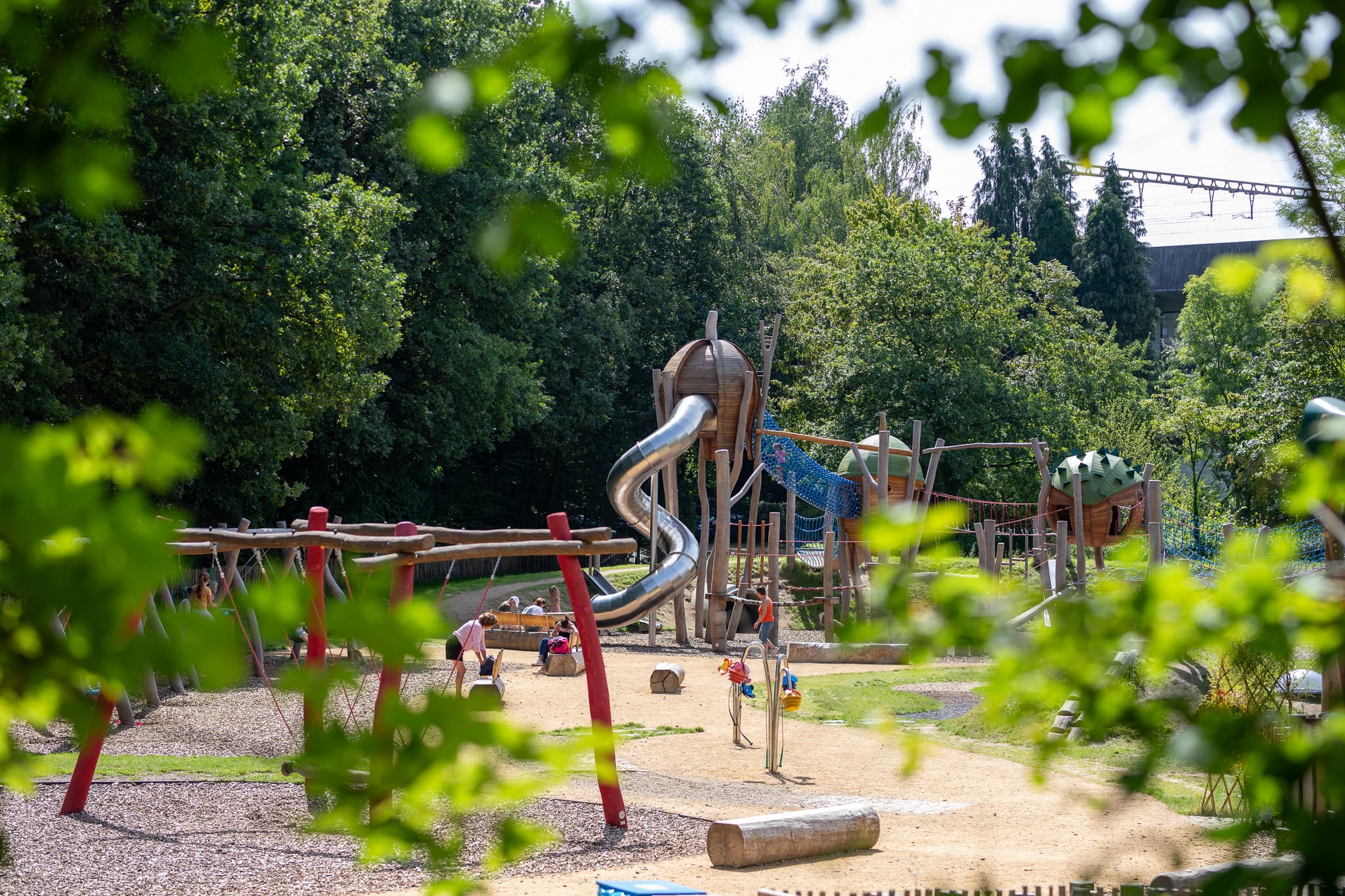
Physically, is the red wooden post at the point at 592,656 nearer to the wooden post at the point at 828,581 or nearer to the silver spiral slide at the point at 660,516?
the silver spiral slide at the point at 660,516

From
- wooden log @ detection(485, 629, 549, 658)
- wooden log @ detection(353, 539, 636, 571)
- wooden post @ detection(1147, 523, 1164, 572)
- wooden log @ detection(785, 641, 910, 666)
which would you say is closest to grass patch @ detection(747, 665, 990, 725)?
wooden log @ detection(785, 641, 910, 666)

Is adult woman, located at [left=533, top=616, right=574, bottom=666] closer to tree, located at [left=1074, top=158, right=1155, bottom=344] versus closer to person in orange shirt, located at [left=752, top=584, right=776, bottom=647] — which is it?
person in orange shirt, located at [left=752, top=584, right=776, bottom=647]

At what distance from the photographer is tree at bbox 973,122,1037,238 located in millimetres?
60188

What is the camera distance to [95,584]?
114 cm

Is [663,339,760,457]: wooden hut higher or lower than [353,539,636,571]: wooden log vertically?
higher

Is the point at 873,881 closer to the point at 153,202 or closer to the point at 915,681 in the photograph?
the point at 915,681

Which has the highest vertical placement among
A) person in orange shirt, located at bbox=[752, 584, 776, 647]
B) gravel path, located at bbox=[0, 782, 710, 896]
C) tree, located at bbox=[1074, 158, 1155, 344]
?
tree, located at bbox=[1074, 158, 1155, 344]

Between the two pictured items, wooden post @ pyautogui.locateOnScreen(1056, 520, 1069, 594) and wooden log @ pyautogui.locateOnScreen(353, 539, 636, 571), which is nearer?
wooden log @ pyautogui.locateOnScreen(353, 539, 636, 571)

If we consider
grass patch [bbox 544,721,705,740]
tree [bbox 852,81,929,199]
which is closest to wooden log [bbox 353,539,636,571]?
grass patch [bbox 544,721,705,740]

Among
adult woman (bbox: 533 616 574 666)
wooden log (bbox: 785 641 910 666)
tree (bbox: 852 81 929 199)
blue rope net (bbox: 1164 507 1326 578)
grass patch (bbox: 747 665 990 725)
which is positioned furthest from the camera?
tree (bbox: 852 81 929 199)

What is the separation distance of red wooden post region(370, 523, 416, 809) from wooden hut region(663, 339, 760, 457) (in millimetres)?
11875

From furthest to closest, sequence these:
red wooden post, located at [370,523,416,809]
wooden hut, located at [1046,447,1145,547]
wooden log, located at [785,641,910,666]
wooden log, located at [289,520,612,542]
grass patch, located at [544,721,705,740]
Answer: wooden hut, located at [1046,447,1145,547] < wooden log, located at [785,641,910,666] < grass patch, located at [544,721,705,740] < wooden log, located at [289,520,612,542] < red wooden post, located at [370,523,416,809]

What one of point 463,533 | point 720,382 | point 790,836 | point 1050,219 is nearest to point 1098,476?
point 720,382

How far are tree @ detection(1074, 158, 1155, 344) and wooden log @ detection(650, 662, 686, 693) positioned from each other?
1736 inches
